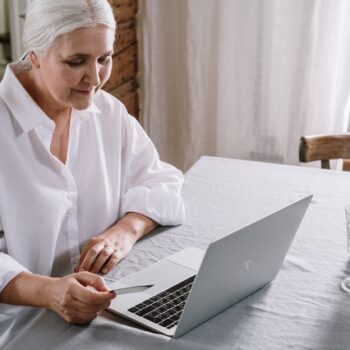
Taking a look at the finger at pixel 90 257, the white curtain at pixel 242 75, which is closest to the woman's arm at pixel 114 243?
the finger at pixel 90 257

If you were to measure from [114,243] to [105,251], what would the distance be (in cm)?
6

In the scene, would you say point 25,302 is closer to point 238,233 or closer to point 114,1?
point 238,233

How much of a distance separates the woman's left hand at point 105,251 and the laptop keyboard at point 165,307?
170 mm

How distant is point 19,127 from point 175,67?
1.91 metres

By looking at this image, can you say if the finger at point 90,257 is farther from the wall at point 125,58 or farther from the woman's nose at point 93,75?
the wall at point 125,58

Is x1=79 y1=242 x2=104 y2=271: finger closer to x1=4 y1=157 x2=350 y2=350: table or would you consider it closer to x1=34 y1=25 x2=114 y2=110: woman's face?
x1=4 y1=157 x2=350 y2=350: table

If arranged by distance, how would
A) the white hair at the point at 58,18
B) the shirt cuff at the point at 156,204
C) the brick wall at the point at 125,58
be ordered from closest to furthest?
1. the white hair at the point at 58,18
2. the shirt cuff at the point at 156,204
3. the brick wall at the point at 125,58

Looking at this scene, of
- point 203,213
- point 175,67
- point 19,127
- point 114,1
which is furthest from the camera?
point 175,67

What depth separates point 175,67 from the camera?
10.3ft

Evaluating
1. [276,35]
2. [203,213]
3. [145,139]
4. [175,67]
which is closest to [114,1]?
[175,67]

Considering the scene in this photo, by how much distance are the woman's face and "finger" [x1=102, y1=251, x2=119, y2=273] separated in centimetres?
34

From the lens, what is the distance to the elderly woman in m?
1.23

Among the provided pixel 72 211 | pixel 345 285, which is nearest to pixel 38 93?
pixel 72 211

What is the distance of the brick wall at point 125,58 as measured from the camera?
3008mm
